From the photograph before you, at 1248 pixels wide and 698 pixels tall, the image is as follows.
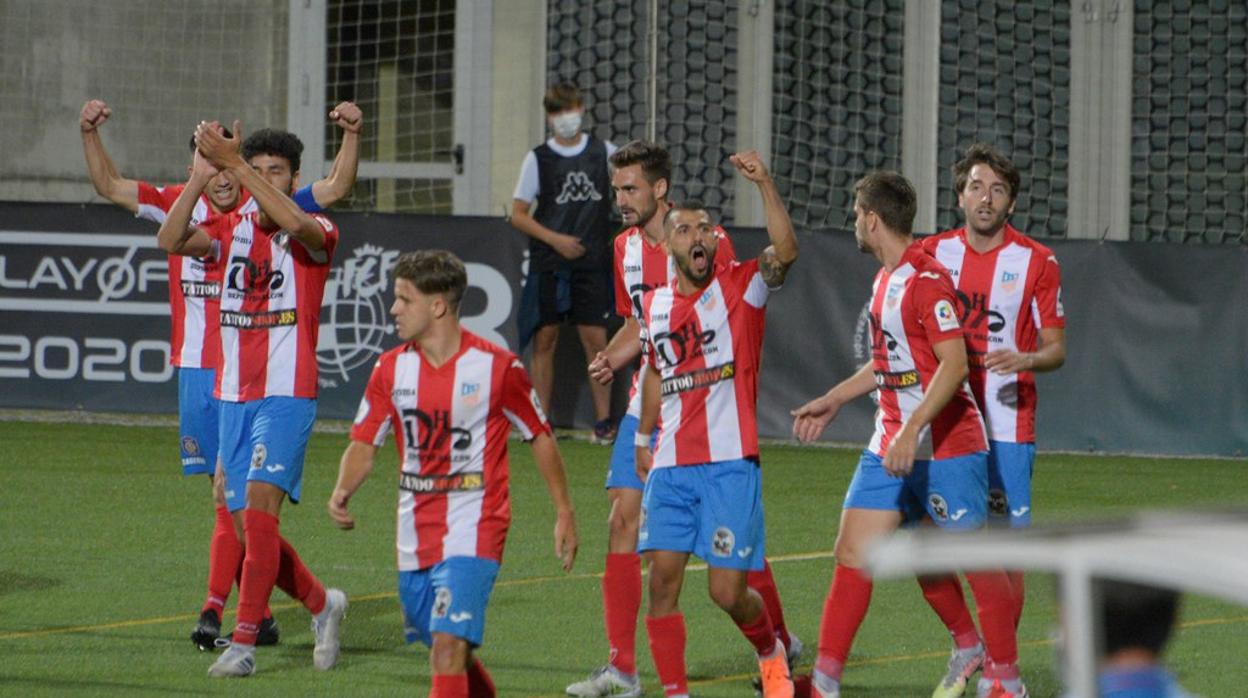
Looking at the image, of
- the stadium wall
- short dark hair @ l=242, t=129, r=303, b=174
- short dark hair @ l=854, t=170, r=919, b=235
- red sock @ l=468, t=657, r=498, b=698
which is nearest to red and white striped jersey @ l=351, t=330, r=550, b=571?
red sock @ l=468, t=657, r=498, b=698

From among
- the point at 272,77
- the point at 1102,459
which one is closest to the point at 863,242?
the point at 1102,459

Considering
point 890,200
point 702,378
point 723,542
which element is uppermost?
point 890,200

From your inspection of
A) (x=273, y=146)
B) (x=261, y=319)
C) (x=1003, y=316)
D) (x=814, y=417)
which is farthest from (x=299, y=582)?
(x=1003, y=316)

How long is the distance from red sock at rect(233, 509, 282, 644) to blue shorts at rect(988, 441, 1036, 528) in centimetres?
245

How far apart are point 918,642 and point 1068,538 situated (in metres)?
4.92

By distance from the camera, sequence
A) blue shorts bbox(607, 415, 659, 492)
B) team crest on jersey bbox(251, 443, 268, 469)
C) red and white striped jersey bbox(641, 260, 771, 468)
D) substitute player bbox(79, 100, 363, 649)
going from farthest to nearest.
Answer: substitute player bbox(79, 100, 363, 649)
team crest on jersey bbox(251, 443, 268, 469)
blue shorts bbox(607, 415, 659, 492)
red and white striped jersey bbox(641, 260, 771, 468)

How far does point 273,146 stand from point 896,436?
2.58 meters

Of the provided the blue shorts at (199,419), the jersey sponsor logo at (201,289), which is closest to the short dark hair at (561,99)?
the jersey sponsor logo at (201,289)

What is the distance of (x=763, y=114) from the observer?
1750cm

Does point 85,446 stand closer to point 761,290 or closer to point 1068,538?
point 761,290

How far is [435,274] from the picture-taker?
583cm

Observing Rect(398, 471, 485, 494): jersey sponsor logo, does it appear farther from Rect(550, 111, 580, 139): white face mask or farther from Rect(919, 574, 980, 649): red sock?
Rect(550, 111, 580, 139): white face mask

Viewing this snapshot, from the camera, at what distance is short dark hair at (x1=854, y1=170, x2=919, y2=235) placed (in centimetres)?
638

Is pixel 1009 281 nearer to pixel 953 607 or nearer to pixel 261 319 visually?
pixel 953 607
